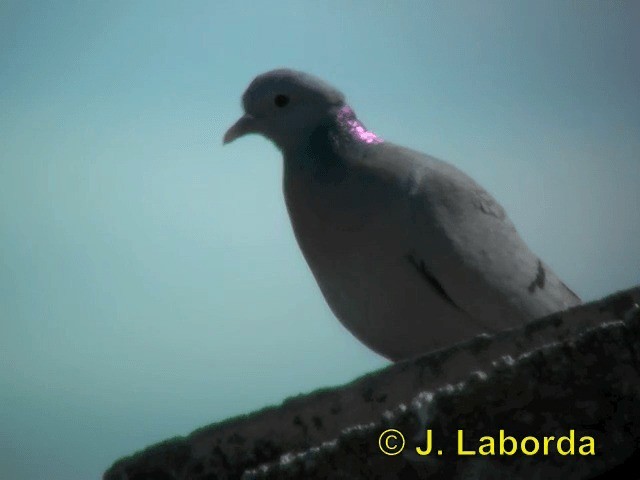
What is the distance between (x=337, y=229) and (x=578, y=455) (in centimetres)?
223

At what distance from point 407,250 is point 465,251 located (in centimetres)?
22

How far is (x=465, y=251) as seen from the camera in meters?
3.61

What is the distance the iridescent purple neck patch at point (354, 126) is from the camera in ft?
12.7

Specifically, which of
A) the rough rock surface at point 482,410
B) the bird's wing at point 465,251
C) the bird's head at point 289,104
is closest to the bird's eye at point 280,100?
the bird's head at point 289,104

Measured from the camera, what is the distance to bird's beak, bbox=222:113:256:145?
4.13 m

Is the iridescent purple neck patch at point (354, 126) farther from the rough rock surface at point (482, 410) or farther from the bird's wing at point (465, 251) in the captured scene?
the rough rock surface at point (482, 410)

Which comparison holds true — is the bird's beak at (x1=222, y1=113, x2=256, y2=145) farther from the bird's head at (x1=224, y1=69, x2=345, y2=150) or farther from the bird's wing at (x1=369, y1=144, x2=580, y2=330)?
the bird's wing at (x1=369, y1=144, x2=580, y2=330)

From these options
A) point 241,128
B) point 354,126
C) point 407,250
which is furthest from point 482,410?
point 241,128

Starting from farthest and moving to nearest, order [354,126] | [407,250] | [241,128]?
[241,128]
[354,126]
[407,250]

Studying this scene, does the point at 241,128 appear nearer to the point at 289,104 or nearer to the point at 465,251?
the point at 289,104

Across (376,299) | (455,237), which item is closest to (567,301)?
(455,237)

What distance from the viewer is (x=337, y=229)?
3.60m

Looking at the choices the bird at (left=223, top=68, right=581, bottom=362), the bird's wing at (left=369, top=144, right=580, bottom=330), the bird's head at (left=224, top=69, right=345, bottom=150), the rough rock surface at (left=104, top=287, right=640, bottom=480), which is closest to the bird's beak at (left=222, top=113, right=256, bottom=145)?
the bird's head at (left=224, top=69, right=345, bottom=150)

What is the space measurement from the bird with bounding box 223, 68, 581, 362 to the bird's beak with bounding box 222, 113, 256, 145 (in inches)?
13.3
